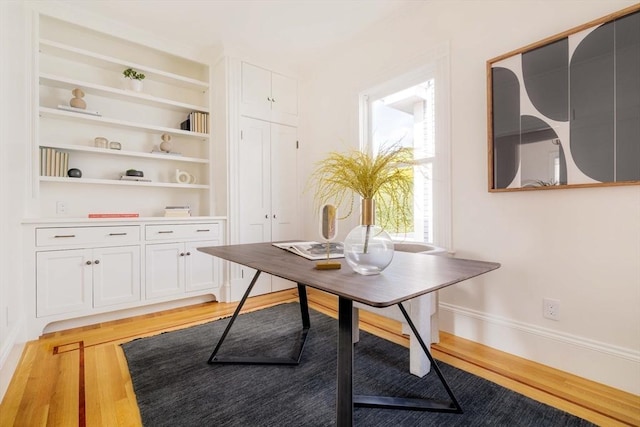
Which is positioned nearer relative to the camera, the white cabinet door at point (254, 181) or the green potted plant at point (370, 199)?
the green potted plant at point (370, 199)

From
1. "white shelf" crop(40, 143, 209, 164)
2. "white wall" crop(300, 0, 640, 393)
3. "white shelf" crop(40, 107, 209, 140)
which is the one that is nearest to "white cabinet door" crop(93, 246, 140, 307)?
"white shelf" crop(40, 143, 209, 164)

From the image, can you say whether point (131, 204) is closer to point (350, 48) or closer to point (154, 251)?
point (154, 251)

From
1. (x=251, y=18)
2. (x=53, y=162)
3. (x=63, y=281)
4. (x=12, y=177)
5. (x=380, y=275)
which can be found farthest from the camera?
(x=251, y=18)

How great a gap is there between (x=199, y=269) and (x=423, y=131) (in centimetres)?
247

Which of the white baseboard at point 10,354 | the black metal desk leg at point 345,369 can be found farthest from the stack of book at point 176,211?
the black metal desk leg at point 345,369

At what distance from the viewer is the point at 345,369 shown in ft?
3.29

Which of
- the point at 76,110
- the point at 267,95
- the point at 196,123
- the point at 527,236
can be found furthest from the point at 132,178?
the point at 527,236

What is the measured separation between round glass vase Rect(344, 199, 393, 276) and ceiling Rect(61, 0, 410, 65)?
87.5 inches

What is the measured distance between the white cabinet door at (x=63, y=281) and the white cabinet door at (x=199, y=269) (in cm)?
76

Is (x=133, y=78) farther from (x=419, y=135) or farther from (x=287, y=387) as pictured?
(x=287, y=387)

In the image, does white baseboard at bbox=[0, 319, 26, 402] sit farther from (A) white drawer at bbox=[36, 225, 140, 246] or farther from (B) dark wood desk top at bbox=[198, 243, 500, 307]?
(B) dark wood desk top at bbox=[198, 243, 500, 307]

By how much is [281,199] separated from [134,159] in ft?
5.14

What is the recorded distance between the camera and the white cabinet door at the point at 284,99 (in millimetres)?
3498

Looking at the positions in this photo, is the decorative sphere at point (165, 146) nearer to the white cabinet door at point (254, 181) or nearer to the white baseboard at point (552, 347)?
the white cabinet door at point (254, 181)
